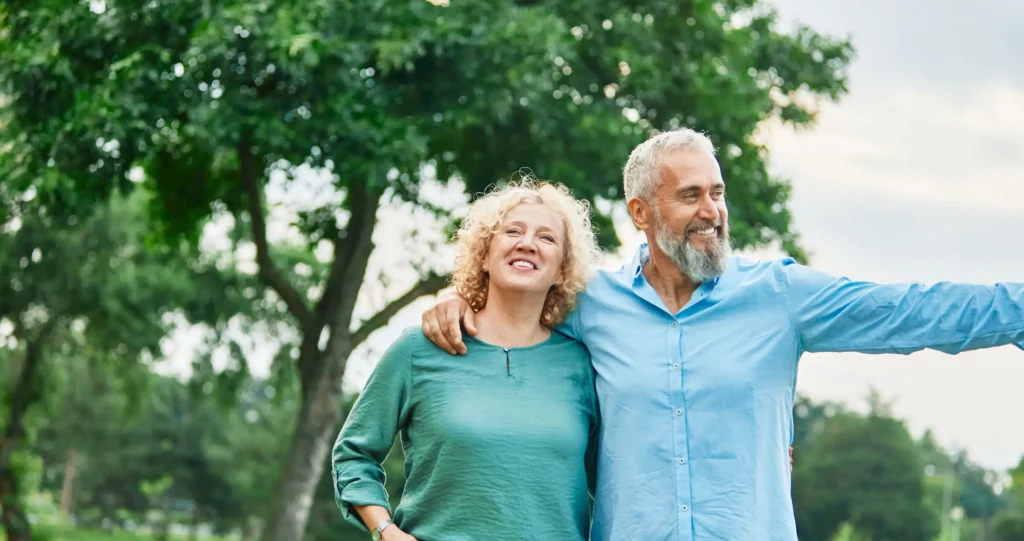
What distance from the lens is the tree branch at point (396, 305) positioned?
54.0 ft

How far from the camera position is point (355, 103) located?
12898 mm

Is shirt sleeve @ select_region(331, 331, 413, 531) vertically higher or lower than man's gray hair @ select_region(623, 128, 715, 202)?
lower

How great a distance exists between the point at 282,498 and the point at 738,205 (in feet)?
21.4

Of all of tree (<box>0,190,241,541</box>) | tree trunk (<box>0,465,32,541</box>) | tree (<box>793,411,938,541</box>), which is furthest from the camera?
tree (<box>793,411,938,541</box>)

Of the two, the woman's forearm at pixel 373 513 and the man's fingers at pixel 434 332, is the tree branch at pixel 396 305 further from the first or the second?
the woman's forearm at pixel 373 513

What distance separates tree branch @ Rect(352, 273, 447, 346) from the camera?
1645 centimetres

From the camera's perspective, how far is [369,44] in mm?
12852

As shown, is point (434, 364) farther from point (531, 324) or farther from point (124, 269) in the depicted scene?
point (124, 269)

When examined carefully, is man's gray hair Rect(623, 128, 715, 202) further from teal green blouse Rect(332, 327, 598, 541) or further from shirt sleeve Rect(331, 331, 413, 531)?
shirt sleeve Rect(331, 331, 413, 531)

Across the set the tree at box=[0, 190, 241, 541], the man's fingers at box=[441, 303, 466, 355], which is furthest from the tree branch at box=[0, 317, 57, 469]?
the man's fingers at box=[441, 303, 466, 355]

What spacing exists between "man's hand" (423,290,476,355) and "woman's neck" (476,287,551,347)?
1.9 inches

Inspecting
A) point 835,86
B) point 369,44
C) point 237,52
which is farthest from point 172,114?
point 835,86

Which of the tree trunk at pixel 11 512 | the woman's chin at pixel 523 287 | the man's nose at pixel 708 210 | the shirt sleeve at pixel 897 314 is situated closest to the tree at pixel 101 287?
the tree trunk at pixel 11 512

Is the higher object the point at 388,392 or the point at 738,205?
the point at 738,205
